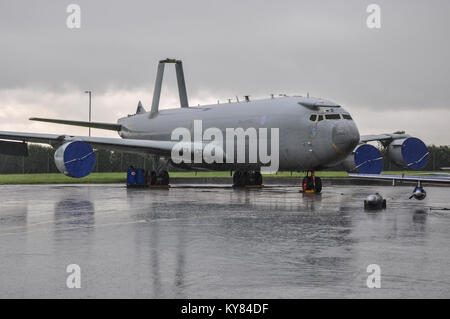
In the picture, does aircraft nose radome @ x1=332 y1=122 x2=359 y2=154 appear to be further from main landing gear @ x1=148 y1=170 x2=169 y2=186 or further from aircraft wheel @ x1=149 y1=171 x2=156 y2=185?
aircraft wheel @ x1=149 y1=171 x2=156 y2=185

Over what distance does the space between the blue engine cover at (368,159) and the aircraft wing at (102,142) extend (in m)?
8.97

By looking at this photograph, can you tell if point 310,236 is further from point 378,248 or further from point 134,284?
point 134,284

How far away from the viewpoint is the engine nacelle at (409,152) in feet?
86.4

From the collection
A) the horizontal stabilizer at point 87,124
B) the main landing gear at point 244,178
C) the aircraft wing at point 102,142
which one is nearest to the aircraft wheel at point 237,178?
the main landing gear at point 244,178

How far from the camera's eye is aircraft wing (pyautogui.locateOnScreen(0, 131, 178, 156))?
86.5 ft

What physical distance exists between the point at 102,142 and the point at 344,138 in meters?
11.4

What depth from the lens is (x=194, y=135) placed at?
31422 mm

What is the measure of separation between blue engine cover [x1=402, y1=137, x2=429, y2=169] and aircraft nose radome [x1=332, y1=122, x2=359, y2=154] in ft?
16.0

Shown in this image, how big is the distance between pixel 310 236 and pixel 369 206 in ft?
21.2

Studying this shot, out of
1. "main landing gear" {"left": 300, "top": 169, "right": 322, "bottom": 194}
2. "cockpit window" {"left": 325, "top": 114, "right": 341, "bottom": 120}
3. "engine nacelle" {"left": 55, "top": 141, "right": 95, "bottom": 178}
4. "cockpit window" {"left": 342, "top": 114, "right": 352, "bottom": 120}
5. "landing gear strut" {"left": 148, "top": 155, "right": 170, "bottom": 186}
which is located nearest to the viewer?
"cockpit window" {"left": 325, "top": 114, "right": 341, "bottom": 120}

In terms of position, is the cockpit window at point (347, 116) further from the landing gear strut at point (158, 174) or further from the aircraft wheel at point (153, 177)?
the aircraft wheel at point (153, 177)

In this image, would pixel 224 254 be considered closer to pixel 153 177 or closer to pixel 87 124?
pixel 153 177

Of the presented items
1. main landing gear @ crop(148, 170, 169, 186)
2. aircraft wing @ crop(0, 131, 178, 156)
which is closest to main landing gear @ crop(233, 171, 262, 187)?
main landing gear @ crop(148, 170, 169, 186)
